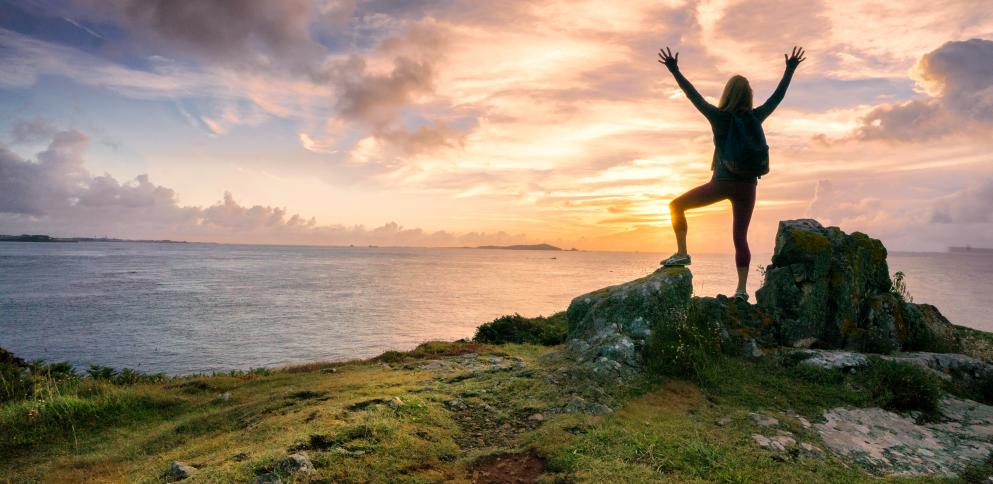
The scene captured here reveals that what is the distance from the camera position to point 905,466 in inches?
252

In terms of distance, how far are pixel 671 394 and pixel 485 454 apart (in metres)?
4.11

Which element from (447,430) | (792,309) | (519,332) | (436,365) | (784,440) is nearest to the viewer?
(784,440)

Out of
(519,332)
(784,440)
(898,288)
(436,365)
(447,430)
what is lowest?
(519,332)

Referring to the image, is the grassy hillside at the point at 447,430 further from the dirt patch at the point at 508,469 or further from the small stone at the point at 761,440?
the small stone at the point at 761,440

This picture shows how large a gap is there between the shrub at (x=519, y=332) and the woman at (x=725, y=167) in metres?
9.37

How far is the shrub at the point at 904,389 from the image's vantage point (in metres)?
8.49

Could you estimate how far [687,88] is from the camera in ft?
32.6

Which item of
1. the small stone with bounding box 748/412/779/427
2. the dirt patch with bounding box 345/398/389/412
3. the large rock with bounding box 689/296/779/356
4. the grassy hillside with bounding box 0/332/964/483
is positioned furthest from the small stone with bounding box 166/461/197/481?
the large rock with bounding box 689/296/779/356

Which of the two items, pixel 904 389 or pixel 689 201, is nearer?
pixel 904 389

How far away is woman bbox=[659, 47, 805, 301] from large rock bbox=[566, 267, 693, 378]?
5.06 ft

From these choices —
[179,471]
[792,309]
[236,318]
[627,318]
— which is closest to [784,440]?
[627,318]

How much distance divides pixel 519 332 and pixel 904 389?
527 inches

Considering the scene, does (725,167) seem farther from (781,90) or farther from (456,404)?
(456,404)

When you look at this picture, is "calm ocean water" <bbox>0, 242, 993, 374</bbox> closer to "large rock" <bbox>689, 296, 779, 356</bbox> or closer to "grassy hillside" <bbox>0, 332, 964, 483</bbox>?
"grassy hillside" <bbox>0, 332, 964, 483</bbox>
